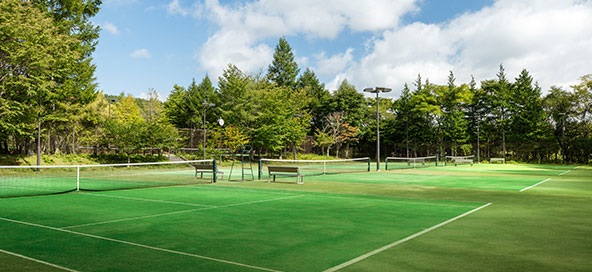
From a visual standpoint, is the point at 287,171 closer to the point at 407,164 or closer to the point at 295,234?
the point at 295,234

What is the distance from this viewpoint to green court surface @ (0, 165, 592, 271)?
589 cm

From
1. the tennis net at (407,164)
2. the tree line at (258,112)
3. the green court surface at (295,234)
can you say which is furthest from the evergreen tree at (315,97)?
the green court surface at (295,234)

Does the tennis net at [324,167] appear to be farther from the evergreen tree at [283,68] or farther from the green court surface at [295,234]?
the evergreen tree at [283,68]

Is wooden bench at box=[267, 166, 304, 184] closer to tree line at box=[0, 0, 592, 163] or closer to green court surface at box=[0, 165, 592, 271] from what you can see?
green court surface at box=[0, 165, 592, 271]

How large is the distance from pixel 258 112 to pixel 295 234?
149ft

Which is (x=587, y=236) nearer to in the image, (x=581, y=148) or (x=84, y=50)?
(x=84, y=50)

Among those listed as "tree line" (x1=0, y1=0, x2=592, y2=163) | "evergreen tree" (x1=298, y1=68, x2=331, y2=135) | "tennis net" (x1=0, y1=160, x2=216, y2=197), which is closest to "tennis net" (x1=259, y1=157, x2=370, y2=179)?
"tennis net" (x1=0, y1=160, x2=216, y2=197)

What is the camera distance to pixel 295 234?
26.1ft

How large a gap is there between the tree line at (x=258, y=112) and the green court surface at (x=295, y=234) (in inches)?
851

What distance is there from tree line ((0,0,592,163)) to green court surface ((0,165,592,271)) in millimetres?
21618

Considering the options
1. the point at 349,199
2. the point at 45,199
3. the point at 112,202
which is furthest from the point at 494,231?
the point at 45,199

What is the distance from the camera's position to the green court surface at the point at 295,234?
19.3 feet

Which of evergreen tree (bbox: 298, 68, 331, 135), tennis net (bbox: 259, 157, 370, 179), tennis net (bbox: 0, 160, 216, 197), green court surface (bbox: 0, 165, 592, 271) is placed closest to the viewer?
green court surface (bbox: 0, 165, 592, 271)

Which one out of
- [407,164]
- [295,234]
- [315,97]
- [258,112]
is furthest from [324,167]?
[315,97]
